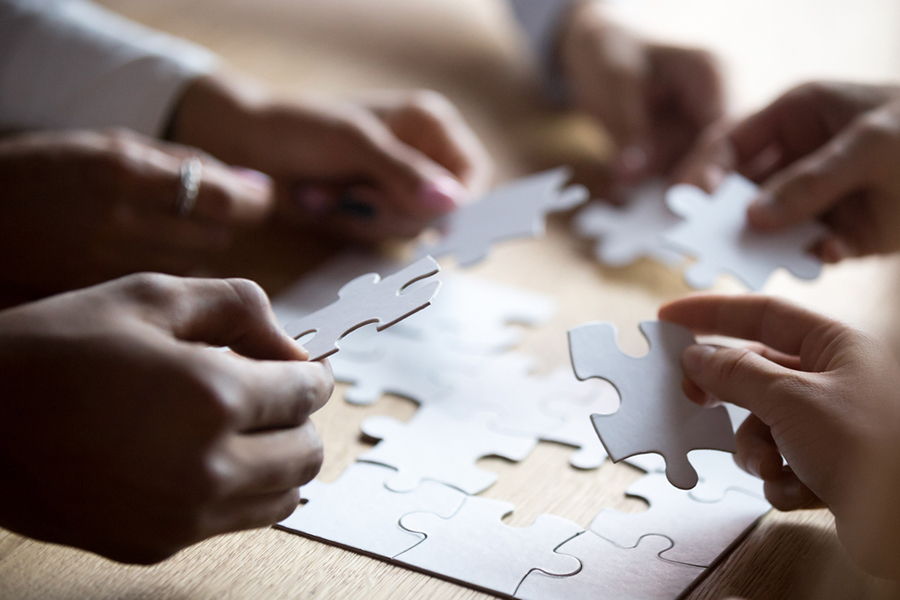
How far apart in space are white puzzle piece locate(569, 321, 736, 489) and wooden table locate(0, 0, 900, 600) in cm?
8

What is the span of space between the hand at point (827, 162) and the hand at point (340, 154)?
1.50ft

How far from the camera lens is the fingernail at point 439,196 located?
4.01 ft

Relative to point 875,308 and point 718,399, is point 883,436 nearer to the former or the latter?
point 718,399

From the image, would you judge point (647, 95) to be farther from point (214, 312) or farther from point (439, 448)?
point (214, 312)

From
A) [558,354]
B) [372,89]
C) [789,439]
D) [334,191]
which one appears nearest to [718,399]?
[789,439]

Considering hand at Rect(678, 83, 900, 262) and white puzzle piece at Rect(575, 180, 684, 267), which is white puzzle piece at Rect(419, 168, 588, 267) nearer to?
white puzzle piece at Rect(575, 180, 684, 267)

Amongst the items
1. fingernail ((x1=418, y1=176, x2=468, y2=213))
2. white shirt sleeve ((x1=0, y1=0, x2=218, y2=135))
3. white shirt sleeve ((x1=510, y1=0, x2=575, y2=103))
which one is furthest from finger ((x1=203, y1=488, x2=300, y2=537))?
white shirt sleeve ((x1=510, y1=0, x2=575, y2=103))

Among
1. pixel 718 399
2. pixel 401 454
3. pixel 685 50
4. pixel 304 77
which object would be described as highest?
pixel 685 50

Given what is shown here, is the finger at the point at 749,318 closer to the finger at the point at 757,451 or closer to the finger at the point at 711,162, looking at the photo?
the finger at the point at 757,451

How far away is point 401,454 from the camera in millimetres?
829

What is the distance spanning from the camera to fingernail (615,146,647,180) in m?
1.51

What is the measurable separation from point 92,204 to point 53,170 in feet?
0.23

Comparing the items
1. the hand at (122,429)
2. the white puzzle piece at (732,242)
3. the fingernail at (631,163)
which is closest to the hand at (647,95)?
the fingernail at (631,163)

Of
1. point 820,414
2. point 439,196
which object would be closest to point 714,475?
point 820,414
